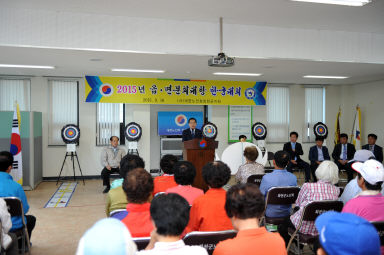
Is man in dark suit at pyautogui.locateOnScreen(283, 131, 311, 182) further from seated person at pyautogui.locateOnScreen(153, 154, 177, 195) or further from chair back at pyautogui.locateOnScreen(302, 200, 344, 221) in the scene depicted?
chair back at pyautogui.locateOnScreen(302, 200, 344, 221)

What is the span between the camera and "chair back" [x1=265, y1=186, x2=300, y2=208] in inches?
119

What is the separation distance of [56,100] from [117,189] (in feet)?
18.5

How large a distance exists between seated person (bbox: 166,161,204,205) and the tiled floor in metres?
1.68

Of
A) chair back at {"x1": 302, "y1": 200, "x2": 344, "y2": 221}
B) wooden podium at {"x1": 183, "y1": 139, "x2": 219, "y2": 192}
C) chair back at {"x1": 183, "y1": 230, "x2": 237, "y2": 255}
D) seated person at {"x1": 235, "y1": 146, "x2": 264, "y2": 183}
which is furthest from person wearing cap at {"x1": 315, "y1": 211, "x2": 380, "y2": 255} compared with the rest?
wooden podium at {"x1": 183, "y1": 139, "x2": 219, "y2": 192}

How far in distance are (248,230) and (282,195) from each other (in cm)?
176

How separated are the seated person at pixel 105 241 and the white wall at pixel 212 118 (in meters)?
6.92

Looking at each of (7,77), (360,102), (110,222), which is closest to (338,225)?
(110,222)

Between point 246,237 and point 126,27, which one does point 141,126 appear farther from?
point 246,237

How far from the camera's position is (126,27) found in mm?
4688

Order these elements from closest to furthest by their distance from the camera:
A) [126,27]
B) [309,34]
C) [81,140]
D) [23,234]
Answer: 1. [23,234]
2. [126,27]
3. [309,34]
4. [81,140]

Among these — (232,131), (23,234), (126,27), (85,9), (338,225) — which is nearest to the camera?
(338,225)

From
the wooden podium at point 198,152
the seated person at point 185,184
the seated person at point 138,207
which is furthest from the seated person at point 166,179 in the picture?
the wooden podium at point 198,152

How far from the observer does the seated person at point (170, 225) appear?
4.28 ft

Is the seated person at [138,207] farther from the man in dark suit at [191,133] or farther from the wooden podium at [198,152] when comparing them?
the man in dark suit at [191,133]
